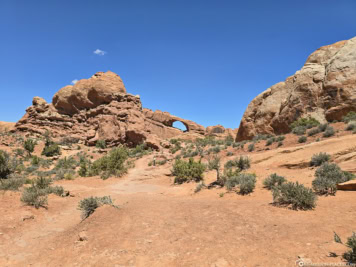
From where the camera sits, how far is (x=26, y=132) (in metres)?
39.4

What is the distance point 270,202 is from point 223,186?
3869mm

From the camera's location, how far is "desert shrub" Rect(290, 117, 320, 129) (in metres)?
17.8

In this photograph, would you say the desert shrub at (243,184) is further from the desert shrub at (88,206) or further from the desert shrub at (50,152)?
the desert shrub at (50,152)

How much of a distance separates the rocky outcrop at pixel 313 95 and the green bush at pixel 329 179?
508 inches

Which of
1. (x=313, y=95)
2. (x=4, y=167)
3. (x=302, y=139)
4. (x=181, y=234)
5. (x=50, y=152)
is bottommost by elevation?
(x=181, y=234)

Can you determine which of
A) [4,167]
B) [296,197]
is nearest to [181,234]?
[296,197]

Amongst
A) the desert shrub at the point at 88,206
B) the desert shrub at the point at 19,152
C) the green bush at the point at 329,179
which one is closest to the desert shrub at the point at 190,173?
the green bush at the point at 329,179

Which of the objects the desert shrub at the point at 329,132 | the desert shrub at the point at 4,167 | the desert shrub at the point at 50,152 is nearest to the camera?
the desert shrub at the point at 4,167

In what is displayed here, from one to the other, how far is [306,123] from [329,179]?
13331mm

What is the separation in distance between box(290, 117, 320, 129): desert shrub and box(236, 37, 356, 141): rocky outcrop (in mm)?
657

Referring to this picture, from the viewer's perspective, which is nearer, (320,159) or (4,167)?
(320,159)

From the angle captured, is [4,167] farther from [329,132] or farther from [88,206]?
[329,132]

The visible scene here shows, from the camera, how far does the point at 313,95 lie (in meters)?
19.4

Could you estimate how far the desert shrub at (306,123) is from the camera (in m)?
17.8
